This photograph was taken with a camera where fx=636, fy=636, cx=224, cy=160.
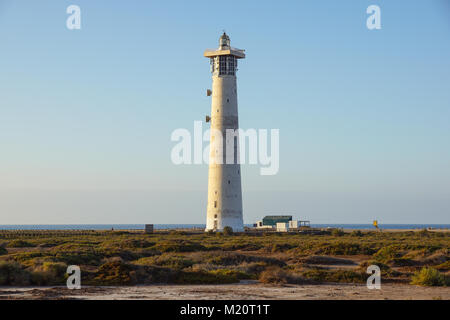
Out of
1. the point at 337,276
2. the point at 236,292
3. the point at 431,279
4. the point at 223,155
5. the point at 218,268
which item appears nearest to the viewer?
the point at 236,292

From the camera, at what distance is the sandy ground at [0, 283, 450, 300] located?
18.4 meters

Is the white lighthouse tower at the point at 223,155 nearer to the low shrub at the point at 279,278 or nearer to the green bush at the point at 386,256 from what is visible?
the green bush at the point at 386,256

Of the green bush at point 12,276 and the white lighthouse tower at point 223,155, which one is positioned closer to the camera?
the green bush at point 12,276

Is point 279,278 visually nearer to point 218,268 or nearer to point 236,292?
point 236,292

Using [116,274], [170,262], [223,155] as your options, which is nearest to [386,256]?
[170,262]

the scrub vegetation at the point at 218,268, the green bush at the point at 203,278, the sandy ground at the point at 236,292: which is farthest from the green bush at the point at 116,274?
the green bush at the point at 203,278

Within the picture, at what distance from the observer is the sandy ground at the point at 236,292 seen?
60.2ft

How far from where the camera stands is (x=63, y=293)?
1895 cm

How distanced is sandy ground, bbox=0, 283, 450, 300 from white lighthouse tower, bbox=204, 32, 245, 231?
135 feet

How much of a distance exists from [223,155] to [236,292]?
43150 mm

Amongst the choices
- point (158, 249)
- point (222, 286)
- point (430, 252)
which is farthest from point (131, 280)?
point (430, 252)

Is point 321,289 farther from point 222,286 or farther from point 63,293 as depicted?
point 63,293

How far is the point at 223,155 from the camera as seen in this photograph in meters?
62.6

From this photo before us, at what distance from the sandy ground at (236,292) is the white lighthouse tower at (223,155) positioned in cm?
4110
